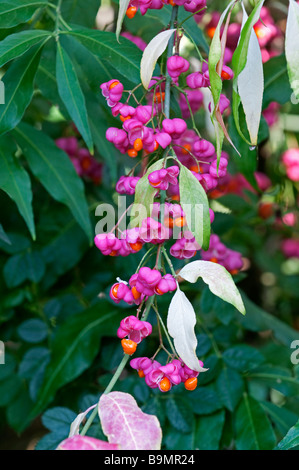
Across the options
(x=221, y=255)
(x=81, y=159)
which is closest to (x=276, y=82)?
(x=221, y=255)

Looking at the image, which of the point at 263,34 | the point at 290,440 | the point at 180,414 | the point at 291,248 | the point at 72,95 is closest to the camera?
the point at 290,440

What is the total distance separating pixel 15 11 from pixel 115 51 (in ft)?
0.45

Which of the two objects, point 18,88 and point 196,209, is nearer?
point 196,209

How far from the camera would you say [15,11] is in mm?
711

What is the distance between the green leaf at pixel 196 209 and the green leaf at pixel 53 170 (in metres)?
0.33

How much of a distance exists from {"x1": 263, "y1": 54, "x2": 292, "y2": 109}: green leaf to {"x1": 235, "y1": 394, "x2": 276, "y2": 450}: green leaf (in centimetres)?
43

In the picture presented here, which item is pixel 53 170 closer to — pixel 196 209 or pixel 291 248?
pixel 196 209

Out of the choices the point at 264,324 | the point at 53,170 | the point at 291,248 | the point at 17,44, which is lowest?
the point at 291,248

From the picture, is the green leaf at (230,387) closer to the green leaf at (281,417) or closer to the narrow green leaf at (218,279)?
the green leaf at (281,417)

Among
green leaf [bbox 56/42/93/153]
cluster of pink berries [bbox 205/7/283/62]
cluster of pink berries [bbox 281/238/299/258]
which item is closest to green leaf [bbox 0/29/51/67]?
green leaf [bbox 56/42/93/153]

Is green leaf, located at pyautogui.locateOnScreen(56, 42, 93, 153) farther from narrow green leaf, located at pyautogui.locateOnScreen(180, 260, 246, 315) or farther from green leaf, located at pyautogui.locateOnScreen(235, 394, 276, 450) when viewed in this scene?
green leaf, located at pyautogui.locateOnScreen(235, 394, 276, 450)

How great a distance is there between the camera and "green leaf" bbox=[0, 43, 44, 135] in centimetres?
69

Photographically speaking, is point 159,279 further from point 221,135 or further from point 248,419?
point 248,419

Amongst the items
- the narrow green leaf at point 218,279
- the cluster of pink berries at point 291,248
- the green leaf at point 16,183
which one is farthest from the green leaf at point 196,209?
the cluster of pink berries at point 291,248
